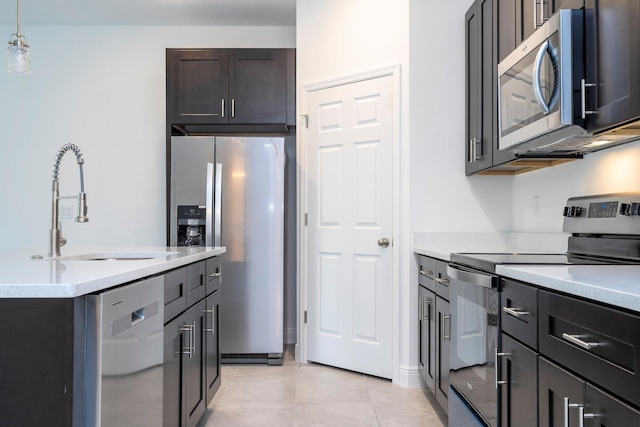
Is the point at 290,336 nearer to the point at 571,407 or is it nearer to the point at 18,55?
the point at 18,55

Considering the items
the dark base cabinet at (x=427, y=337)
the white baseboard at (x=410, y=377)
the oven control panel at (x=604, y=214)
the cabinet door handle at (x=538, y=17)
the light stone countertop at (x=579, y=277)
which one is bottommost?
the white baseboard at (x=410, y=377)

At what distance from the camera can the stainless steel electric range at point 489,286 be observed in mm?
1840

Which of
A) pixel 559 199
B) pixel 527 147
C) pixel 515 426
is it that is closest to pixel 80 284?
pixel 515 426

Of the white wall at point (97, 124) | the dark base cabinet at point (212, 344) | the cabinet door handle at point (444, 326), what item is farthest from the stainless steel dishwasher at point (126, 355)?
the white wall at point (97, 124)

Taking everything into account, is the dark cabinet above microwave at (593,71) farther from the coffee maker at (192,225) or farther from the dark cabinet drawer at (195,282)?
the coffee maker at (192,225)

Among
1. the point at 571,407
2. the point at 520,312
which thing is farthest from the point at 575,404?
the point at 520,312

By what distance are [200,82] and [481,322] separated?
9.59ft

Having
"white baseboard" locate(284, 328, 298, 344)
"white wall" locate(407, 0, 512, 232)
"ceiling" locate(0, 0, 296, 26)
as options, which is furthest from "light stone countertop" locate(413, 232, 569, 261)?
"ceiling" locate(0, 0, 296, 26)

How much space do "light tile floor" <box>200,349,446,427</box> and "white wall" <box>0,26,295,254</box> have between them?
1.82m

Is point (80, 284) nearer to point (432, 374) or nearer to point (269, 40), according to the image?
point (432, 374)

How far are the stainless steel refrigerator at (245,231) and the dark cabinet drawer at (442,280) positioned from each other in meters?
1.40

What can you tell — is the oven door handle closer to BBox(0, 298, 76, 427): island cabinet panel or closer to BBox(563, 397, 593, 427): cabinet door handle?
BBox(563, 397, 593, 427): cabinet door handle

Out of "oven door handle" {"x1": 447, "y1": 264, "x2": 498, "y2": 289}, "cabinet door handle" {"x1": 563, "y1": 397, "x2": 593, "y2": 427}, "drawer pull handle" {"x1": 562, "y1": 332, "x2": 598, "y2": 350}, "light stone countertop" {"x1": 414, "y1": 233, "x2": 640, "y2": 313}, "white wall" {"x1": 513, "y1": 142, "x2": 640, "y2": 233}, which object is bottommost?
"cabinet door handle" {"x1": 563, "y1": 397, "x2": 593, "y2": 427}

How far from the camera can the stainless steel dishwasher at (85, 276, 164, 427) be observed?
1.19m
